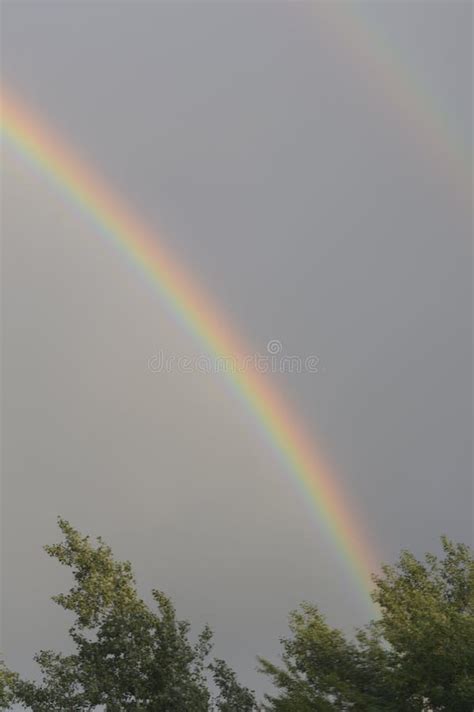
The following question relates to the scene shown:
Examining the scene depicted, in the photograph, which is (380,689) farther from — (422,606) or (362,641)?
(422,606)

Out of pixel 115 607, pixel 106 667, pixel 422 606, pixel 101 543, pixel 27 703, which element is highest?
pixel 422 606

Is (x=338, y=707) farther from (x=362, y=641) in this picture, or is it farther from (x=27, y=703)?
(x=27, y=703)

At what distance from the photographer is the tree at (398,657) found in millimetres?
32250

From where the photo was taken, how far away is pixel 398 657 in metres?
35.0

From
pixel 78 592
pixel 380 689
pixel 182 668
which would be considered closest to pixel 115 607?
pixel 78 592

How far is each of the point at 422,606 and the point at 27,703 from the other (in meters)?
19.5

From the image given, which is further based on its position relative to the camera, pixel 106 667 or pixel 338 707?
pixel 106 667

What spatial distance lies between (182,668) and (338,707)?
7622mm

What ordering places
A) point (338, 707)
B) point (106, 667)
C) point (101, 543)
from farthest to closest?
point (101, 543)
point (106, 667)
point (338, 707)

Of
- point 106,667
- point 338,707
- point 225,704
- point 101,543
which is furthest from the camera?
point 225,704

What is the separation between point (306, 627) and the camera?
4119cm

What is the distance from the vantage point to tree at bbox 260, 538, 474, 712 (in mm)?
32250

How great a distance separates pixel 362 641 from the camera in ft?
121

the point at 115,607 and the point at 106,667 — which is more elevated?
the point at 115,607
